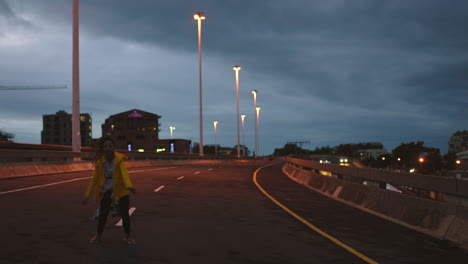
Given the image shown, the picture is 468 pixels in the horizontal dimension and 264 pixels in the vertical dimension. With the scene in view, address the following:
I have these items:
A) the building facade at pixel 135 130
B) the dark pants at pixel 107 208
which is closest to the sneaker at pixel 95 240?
the dark pants at pixel 107 208

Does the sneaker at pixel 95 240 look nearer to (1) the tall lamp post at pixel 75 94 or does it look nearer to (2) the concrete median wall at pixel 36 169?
(2) the concrete median wall at pixel 36 169

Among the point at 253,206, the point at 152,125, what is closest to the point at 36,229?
the point at 253,206

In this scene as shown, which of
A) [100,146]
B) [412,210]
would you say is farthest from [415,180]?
[100,146]

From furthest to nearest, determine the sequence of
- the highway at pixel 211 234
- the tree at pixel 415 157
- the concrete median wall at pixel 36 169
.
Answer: the tree at pixel 415 157 → the concrete median wall at pixel 36 169 → the highway at pixel 211 234

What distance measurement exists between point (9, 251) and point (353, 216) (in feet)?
24.5

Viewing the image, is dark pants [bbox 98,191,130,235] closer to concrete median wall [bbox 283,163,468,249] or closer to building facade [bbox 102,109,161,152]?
concrete median wall [bbox 283,163,468,249]

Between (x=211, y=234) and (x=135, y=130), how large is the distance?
594 feet

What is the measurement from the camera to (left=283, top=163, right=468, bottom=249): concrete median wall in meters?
8.25

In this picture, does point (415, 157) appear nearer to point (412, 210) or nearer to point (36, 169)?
point (36, 169)

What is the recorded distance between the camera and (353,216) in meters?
11.5

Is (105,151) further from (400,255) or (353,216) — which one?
(353,216)

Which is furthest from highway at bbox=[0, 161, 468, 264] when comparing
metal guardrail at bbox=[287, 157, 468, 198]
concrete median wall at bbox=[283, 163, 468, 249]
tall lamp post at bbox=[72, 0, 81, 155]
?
tall lamp post at bbox=[72, 0, 81, 155]

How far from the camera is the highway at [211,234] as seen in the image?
705 centimetres

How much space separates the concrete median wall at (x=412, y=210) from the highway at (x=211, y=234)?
0.22 meters
